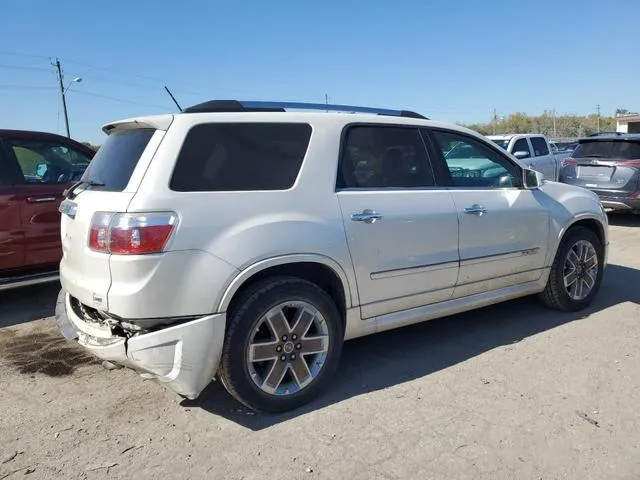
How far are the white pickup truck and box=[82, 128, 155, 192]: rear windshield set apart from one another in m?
9.96

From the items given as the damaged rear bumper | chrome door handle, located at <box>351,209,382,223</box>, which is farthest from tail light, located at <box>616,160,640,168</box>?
the damaged rear bumper

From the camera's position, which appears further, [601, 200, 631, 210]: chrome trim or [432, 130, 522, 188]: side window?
[601, 200, 631, 210]: chrome trim

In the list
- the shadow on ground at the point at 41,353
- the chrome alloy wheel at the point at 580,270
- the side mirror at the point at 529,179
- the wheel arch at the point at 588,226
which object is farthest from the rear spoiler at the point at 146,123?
the chrome alloy wheel at the point at 580,270

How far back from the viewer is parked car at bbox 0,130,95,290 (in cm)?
535

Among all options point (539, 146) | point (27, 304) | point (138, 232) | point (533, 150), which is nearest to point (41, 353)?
point (27, 304)

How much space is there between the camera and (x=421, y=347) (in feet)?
14.3

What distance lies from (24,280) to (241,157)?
3392mm

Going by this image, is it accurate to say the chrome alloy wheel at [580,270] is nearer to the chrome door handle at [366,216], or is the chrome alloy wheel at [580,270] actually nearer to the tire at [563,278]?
the tire at [563,278]

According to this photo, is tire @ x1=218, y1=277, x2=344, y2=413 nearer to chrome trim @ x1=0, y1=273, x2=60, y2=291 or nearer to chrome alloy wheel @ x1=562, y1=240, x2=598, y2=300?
chrome alloy wheel @ x1=562, y1=240, x2=598, y2=300

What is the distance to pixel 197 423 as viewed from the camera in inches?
126

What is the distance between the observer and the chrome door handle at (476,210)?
416cm

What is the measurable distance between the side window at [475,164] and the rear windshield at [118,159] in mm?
2314

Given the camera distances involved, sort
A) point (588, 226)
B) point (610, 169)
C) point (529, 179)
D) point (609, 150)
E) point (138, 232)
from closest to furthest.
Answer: point (138, 232)
point (529, 179)
point (588, 226)
point (610, 169)
point (609, 150)

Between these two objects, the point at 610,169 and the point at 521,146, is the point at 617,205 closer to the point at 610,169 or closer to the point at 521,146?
the point at 610,169
